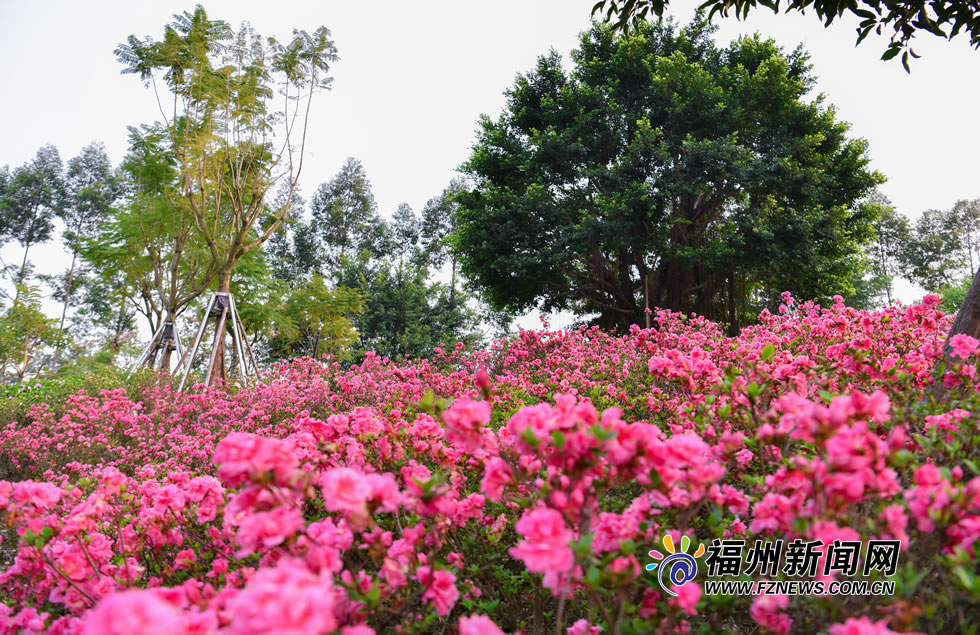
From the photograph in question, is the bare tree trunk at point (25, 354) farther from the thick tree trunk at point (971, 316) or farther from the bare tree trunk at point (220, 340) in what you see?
the thick tree trunk at point (971, 316)

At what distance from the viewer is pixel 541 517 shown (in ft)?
3.70

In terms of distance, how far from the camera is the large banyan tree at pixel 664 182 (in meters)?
12.9

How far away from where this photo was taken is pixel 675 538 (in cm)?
149

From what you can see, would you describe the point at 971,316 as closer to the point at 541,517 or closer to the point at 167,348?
the point at 541,517

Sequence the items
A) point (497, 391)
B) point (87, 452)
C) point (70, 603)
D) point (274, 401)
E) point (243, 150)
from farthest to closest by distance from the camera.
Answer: point (243, 150)
point (274, 401)
point (87, 452)
point (497, 391)
point (70, 603)

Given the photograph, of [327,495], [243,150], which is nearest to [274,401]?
[327,495]

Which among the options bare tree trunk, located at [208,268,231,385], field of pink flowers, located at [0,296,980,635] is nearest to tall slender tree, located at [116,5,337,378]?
bare tree trunk, located at [208,268,231,385]

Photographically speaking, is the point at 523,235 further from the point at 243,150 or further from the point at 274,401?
the point at 274,401

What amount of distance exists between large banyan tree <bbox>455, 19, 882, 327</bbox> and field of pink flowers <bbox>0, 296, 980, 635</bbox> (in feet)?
35.0

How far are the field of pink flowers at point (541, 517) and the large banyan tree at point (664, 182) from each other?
10669 millimetres

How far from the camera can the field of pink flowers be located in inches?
44.2

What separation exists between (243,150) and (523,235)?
7998 millimetres

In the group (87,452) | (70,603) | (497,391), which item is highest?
(497,391)

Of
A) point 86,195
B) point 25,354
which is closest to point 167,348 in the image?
point 25,354
